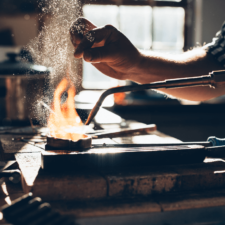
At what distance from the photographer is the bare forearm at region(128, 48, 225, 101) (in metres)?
1.43

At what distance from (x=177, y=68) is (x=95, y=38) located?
60 cm

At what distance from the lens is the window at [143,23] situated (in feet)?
20.4

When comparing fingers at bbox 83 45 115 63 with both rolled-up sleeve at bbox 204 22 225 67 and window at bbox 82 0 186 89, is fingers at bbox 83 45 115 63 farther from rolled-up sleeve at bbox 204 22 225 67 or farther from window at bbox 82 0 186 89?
window at bbox 82 0 186 89

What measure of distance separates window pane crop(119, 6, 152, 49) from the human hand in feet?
16.8

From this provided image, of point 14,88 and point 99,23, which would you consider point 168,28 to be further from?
point 14,88

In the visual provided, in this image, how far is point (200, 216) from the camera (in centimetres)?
73

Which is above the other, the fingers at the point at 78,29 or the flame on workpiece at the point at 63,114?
the fingers at the point at 78,29

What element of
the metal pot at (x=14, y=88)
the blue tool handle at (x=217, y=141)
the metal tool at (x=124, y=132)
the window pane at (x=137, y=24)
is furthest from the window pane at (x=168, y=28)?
the blue tool handle at (x=217, y=141)

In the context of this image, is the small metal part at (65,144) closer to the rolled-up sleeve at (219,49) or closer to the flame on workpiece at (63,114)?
the flame on workpiece at (63,114)

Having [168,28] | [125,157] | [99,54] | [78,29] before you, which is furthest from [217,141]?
[168,28]

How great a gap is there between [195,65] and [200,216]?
968 mm

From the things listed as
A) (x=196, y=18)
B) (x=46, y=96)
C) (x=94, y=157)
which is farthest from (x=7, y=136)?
(x=196, y=18)

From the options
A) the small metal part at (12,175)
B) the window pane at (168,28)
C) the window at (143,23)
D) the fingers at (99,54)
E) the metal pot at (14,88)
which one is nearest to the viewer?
the small metal part at (12,175)

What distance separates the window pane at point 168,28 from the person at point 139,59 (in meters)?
5.10
